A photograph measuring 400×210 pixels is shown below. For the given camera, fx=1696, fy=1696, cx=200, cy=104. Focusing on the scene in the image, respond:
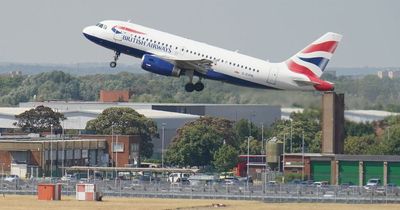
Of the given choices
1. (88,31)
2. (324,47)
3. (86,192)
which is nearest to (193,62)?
(88,31)

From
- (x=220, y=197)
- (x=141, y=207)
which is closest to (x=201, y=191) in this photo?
(x=220, y=197)

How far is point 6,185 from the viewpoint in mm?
188500

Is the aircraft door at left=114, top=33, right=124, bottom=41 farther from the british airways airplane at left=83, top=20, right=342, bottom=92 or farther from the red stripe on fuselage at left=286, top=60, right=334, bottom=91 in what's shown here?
the red stripe on fuselage at left=286, top=60, right=334, bottom=91

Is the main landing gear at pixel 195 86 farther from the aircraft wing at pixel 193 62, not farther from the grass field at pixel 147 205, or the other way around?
the grass field at pixel 147 205

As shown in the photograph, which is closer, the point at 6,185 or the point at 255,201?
the point at 255,201

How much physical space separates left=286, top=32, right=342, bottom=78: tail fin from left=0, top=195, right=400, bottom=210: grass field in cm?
1943

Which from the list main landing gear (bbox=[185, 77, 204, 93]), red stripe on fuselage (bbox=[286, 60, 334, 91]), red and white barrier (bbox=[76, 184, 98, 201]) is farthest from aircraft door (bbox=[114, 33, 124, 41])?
red stripe on fuselage (bbox=[286, 60, 334, 91])

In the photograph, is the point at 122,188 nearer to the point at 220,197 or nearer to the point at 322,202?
the point at 220,197

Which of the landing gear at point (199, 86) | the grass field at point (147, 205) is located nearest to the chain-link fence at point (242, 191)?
the grass field at point (147, 205)

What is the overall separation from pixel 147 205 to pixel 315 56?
37120mm

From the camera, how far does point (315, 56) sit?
190 metres

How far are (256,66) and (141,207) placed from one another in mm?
28258

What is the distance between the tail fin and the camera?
604 feet

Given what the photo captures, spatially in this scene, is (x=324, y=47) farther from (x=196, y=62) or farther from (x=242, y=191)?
(x=242, y=191)
